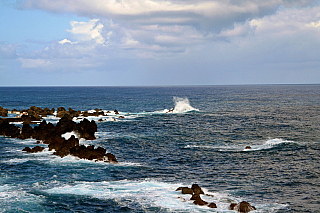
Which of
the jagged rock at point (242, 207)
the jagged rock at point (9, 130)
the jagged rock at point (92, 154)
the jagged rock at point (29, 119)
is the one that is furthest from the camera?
the jagged rock at point (29, 119)

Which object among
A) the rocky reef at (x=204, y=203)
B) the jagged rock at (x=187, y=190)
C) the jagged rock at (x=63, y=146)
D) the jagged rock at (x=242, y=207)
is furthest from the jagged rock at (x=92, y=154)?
the jagged rock at (x=242, y=207)

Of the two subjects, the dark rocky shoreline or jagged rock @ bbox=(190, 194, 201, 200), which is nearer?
jagged rock @ bbox=(190, 194, 201, 200)

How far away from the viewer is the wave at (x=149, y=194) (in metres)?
27.3

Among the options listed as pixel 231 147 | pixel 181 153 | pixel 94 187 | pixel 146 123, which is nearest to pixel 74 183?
pixel 94 187

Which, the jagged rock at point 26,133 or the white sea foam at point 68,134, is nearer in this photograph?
the white sea foam at point 68,134

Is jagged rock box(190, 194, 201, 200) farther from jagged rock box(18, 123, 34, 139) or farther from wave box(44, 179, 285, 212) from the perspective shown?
jagged rock box(18, 123, 34, 139)

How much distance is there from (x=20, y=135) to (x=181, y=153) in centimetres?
3211

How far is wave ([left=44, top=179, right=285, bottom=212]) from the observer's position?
27.3 metres

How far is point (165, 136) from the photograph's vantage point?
6419 cm

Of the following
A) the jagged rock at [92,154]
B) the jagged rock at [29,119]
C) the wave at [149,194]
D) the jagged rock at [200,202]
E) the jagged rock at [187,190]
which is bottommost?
the wave at [149,194]

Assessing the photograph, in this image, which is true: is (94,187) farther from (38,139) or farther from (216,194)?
(38,139)

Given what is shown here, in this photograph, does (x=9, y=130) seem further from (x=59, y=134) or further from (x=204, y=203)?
(x=204, y=203)

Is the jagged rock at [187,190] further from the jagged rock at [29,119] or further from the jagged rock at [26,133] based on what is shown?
the jagged rock at [29,119]

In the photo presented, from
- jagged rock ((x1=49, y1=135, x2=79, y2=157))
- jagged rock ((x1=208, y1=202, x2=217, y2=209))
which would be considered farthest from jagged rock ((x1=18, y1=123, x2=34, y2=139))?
jagged rock ((x1=208, y1=202, x2=217, y2=209))
